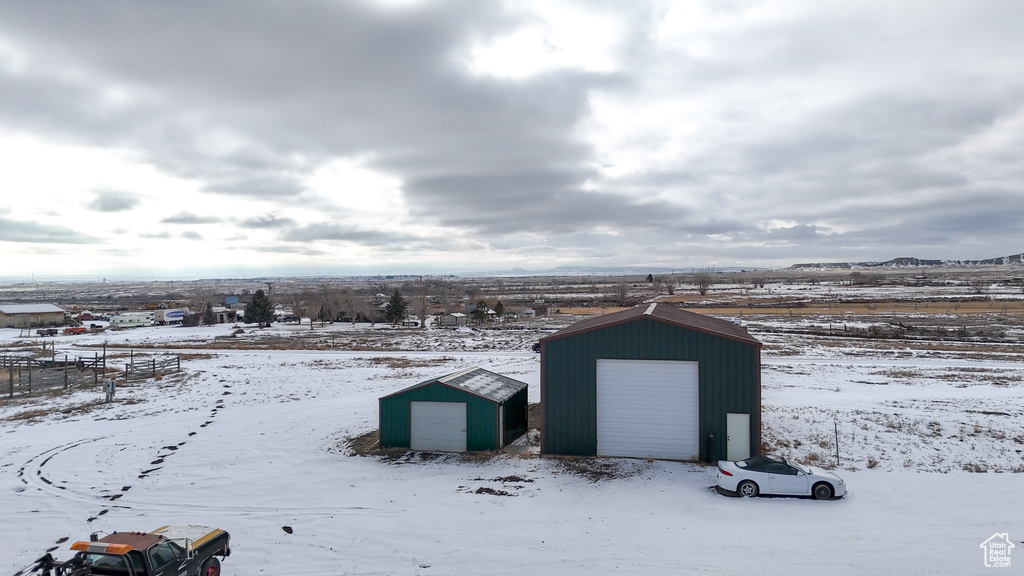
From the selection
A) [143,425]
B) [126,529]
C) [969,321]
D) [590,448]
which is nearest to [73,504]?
[126,529]

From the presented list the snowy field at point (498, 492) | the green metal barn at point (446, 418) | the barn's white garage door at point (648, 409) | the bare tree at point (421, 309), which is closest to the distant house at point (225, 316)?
the bare tree at point (421, 309)

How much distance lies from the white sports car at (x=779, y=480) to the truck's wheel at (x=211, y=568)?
12157mm

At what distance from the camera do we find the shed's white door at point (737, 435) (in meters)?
17.6

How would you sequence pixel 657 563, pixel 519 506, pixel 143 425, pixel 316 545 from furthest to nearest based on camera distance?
pixel 143 425 → pixel 519 506 → pixel 316 545 → pixel 657 563

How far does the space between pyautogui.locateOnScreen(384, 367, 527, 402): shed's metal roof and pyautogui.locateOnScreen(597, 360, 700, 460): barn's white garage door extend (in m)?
3.75

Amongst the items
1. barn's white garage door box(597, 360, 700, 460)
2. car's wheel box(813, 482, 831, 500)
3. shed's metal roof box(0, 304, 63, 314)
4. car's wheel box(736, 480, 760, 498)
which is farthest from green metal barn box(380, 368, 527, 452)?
shed's metal roof box(0, 304, 63, 314)

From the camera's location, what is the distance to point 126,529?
43.2 ft

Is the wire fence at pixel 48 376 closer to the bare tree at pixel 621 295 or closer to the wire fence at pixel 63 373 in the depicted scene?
the wire fence at pixel 63 373

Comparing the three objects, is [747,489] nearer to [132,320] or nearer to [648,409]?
[648,409]

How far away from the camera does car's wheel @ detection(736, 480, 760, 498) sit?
14.7 m

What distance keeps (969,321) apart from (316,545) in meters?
75.8

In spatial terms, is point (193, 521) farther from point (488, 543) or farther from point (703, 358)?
point (703, 358)

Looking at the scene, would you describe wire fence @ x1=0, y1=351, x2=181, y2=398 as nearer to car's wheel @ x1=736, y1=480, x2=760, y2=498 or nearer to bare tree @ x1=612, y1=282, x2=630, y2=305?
car's wheel @ x1=736, y1=480, x2=760, y2=498
